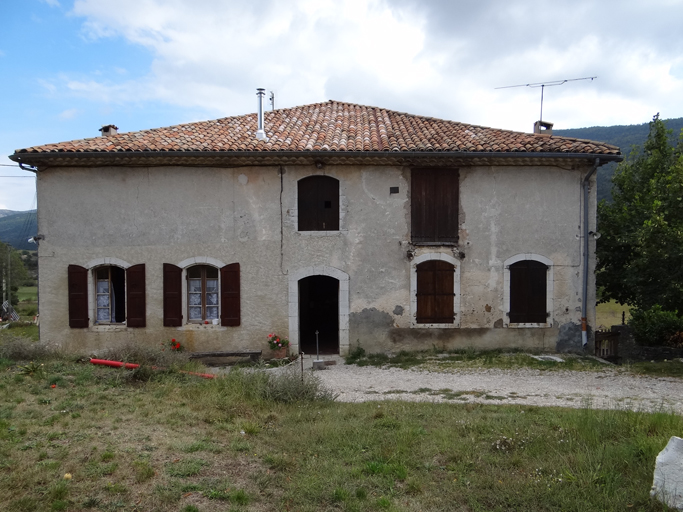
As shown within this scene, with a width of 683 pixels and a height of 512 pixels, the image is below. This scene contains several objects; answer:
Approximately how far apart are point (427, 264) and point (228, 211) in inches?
183

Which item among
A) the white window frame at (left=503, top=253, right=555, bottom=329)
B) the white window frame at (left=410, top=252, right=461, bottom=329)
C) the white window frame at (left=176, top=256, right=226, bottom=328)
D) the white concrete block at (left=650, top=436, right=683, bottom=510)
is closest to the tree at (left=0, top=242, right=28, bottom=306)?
the white window frame at (left=176, top=256, right=226, bottom=328)

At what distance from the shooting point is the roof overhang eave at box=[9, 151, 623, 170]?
10.3 m

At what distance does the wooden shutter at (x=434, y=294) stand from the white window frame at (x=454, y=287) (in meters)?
0.07

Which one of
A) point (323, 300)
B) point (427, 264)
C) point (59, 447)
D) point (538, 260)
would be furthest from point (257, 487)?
point (323, 300)

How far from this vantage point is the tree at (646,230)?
10250mm

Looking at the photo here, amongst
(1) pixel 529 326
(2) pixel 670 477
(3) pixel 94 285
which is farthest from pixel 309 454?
(3) pixel 94 285

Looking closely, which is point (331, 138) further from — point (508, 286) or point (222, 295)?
point (508, 286)

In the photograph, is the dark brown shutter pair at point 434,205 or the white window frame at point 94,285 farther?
the dark brown shutter pair at point 434,205

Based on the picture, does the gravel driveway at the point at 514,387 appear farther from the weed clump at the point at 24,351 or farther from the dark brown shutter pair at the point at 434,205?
the weed clump at the point at 24,351

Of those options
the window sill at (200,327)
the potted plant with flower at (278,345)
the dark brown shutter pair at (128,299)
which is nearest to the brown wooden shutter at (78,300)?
the dark brown shutter pair at (128,299)

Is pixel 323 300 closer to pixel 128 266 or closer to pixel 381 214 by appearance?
pixel 381 214

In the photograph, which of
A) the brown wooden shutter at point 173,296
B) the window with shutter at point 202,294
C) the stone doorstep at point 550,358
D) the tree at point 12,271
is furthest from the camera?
the tree at point 12,271

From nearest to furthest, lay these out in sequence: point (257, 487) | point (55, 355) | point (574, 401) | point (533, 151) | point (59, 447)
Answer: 1. point (257, 487)
2. point (59, 447)
3. point (574, 401)
4. point (55, 355)
5. point (533, 151)

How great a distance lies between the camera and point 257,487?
4508 millimetres
